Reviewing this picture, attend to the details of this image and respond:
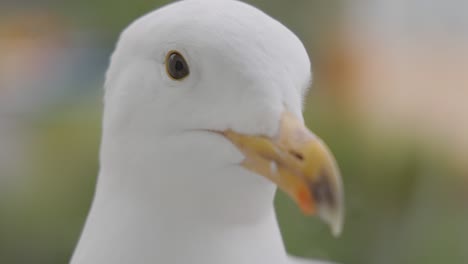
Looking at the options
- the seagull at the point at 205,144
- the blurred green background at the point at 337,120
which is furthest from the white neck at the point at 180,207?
the blurred green background at the point at 337,120

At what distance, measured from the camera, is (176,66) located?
64 cm

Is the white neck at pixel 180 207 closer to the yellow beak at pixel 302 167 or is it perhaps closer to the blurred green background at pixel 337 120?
the yellow beak at pixel 302 167

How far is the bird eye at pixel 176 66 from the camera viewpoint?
2.09 ft

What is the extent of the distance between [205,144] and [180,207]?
8 centimetres

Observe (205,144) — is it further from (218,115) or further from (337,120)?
(337,120)

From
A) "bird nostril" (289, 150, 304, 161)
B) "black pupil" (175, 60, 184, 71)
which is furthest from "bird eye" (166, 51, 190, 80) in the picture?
"bird nostril" (289, 150, 304, 161)

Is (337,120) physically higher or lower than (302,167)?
lower

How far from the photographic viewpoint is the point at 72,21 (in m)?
2.39

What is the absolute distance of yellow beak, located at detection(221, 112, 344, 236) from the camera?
1.91 feet

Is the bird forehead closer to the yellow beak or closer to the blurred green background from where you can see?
the yellow beak

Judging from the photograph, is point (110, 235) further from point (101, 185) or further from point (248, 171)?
point (248, 171)

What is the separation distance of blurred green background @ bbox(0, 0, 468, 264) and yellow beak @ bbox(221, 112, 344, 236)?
95 centimetres

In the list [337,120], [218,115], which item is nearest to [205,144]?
[218,115]

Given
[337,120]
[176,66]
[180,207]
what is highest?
[176,66]
